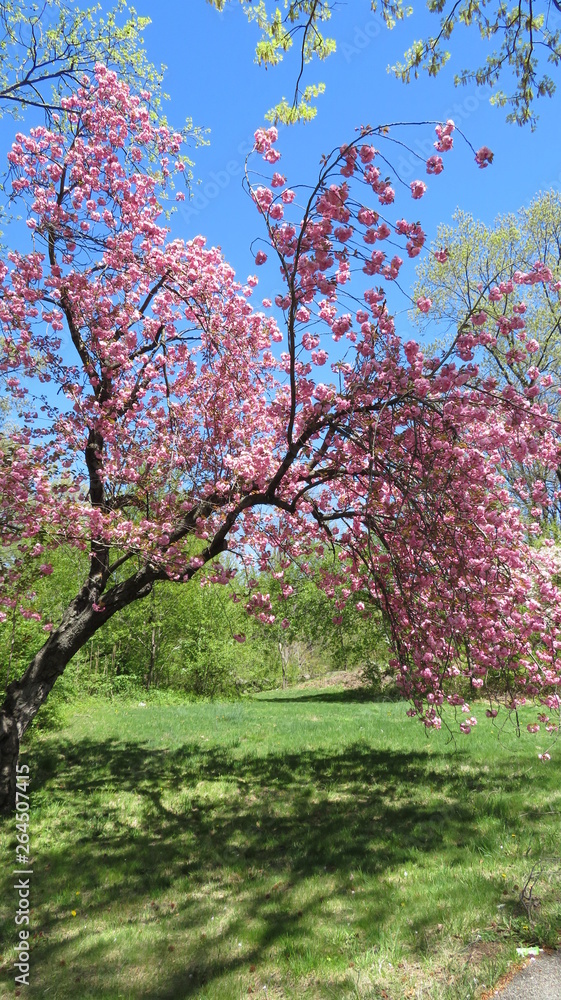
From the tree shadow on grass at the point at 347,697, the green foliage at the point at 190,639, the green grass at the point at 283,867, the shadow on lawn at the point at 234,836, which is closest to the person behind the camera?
the green grass at the point at 283,867

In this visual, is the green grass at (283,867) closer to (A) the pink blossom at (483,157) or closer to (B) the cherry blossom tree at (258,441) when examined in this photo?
(B) the cherry blossom tree at (258,441)

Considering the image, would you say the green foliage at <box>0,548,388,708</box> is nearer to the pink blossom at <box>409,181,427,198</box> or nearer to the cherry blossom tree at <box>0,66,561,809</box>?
the cherry blossom tree at <box>0,66,561,809</box>

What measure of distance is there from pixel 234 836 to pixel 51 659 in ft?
10.3

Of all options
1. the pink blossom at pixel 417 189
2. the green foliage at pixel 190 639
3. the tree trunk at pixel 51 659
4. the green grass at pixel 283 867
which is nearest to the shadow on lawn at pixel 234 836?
the green grass at pixel 283 867

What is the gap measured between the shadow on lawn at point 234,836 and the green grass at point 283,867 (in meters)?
0.02

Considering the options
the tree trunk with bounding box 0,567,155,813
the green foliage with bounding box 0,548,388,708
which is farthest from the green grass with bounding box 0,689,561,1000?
the green foliage with bounding box 0,548,388,708

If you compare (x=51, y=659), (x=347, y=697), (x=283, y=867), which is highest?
(x=51, y=659)

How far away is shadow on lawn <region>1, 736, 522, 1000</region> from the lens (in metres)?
4.12

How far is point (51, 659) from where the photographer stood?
710 cm

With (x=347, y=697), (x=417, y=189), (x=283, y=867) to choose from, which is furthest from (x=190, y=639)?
(x=417, y=189)

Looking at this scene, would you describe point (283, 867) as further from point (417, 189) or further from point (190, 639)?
point (190, 639)

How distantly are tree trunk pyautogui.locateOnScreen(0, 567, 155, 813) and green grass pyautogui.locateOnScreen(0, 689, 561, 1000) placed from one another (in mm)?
891

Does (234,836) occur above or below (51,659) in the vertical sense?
below

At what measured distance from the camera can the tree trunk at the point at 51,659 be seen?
268 inches
